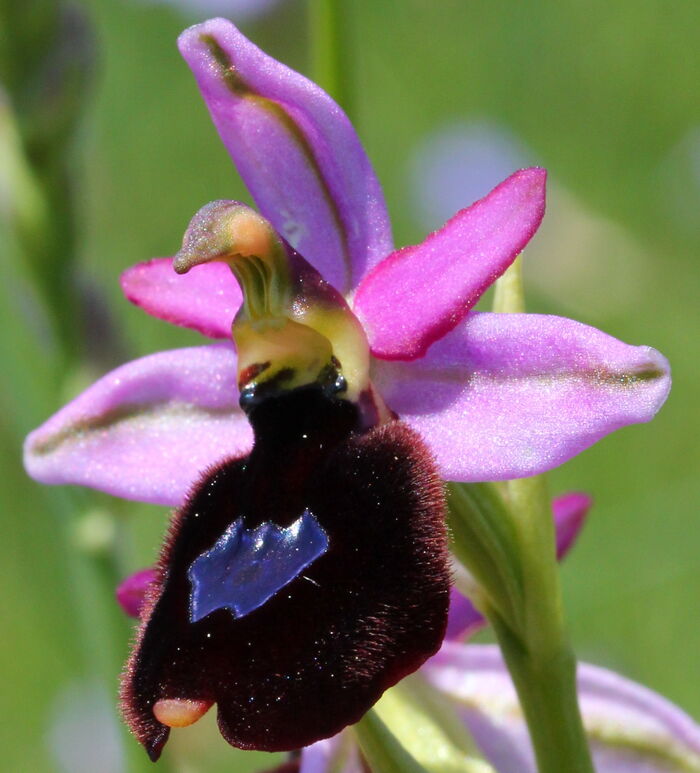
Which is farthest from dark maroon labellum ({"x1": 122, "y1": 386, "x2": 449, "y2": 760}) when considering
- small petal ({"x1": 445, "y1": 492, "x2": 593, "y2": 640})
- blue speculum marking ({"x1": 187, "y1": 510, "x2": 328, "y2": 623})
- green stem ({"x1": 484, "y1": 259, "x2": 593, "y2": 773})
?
small petal ({"x1": 445, "y1": 492, "x2": 593, "y2": 640})

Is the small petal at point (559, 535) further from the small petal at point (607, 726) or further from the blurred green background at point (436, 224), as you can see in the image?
the blurred green background at point (436, 224)

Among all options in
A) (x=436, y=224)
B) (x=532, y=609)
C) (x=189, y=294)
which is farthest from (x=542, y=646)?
(x=436, y=224)

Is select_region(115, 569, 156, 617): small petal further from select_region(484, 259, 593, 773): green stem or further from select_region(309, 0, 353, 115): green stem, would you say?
select_region(309, 0, 353, 115): green stem

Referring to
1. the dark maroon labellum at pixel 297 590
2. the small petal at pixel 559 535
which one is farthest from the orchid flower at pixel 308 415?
the small petal at pixel 559 535

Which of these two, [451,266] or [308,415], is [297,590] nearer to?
[308,415]

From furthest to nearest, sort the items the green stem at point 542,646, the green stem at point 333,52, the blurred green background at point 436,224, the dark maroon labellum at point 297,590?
the blurred green background at point 436,224, the green stem at point 333,52, the green stem at point 542,646, the dark maroon labellum at point 297,590

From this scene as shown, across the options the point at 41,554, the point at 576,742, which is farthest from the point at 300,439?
the point at 41,554

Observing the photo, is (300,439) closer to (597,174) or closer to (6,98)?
(6,98)
